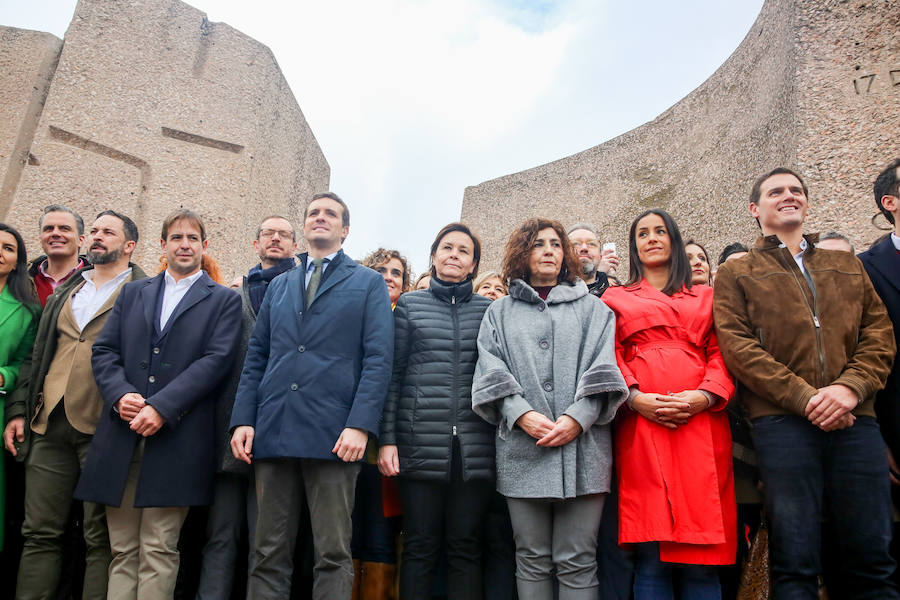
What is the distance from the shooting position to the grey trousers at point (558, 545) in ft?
6.88

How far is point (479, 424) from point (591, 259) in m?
2.13

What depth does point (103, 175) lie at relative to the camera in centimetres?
730

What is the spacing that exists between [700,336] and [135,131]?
312 inches

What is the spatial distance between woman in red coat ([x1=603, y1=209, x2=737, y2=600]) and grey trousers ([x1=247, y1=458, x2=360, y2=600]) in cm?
113

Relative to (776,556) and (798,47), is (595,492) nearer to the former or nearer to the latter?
(776,556)

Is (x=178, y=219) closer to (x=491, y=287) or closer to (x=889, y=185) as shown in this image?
(x=491, y=287)

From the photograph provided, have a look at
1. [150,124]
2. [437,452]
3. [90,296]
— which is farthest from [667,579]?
[150,124]

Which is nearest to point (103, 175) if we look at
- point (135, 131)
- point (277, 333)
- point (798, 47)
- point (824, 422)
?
point (135, 131)

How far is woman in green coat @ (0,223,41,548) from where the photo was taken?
2.89 metres

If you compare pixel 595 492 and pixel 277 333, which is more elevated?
pixel 277 333

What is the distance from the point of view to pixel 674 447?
7.13 ft

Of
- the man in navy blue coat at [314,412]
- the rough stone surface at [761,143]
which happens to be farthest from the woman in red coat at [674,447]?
the rough stone surface at [761,143]

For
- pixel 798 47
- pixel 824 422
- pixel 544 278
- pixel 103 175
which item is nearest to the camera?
pixel 824 422

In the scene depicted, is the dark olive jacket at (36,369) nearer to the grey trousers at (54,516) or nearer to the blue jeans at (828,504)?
the grey trousers at (54,516)
